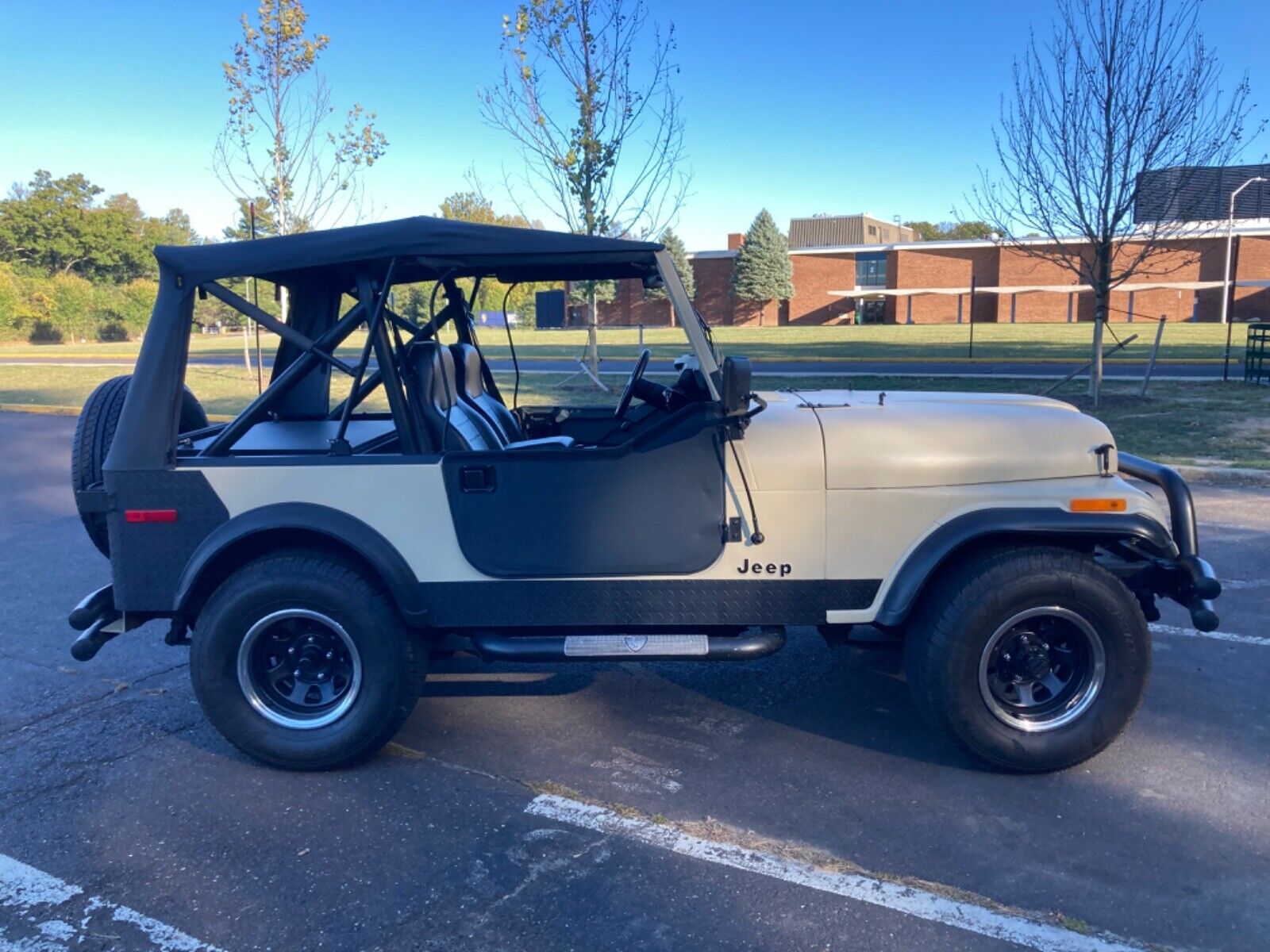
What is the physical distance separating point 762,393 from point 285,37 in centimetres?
1535

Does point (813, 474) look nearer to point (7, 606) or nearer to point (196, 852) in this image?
point (196, 852)

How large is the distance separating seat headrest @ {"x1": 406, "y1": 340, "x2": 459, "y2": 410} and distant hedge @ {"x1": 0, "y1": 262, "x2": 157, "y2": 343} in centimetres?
4790

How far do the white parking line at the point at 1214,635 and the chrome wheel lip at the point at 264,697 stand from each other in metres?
4.08

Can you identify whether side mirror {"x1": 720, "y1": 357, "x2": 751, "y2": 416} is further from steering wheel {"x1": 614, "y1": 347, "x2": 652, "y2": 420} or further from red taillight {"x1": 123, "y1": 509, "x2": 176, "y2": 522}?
red taillight {"x1": 123, "y1": 509, "x2": 176, "y2": 522}

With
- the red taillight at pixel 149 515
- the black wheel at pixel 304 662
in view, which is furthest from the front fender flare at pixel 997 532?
the red taillight at pixel 149 515

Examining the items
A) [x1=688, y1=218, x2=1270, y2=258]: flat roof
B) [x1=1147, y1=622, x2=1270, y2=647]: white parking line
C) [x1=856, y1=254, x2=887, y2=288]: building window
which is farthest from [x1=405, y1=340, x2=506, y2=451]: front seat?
[x1=856, y1=254, x2=887, y2=288]: building window

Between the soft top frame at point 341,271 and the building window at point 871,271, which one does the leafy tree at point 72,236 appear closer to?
the building window at point 871,271

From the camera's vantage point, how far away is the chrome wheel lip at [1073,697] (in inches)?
157

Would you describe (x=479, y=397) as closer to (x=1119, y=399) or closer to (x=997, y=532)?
(x=997, y=532)

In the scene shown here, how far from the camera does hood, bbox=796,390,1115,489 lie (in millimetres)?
4043

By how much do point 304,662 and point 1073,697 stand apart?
10.0 feet

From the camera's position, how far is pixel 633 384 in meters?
4.98

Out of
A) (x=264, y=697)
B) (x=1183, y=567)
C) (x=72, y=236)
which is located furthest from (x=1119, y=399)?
(x=72, y=236)

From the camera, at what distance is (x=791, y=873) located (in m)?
3.43
